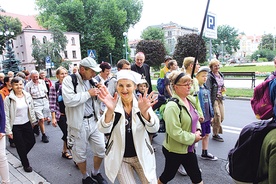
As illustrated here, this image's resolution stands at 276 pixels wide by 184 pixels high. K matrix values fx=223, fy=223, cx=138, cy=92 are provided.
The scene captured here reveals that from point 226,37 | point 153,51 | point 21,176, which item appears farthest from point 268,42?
point 21,176

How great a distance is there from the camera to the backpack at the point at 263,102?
1549mm

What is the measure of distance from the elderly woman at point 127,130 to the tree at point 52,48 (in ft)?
124

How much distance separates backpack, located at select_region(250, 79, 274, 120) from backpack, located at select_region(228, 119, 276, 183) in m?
0.06

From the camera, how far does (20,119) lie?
4.19 meters

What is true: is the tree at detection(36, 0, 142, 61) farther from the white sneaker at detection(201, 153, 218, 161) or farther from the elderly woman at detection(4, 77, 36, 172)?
the white sneaker at detection(201, 153, 218, 161)

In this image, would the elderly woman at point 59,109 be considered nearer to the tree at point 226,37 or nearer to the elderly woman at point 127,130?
the elderly woman at point 127,130

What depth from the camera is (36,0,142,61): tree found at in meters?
37.7

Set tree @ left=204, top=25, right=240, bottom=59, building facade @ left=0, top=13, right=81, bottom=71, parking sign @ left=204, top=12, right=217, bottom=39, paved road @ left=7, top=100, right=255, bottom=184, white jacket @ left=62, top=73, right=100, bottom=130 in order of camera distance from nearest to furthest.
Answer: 1. white jacket @ left=62, top=73, right=100, bottom=130
2. paved road @ left=7, top=100, right=255, bottom=184
3. parking sign @ left=204, top=12, right=217, bottom=39
4. building facade @ left=0, top=13, right=81, bottom=71
5. tree @ left=204, top=25, right=240, bottom=59

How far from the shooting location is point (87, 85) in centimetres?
353

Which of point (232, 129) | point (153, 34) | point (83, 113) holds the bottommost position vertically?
point (232, 129)

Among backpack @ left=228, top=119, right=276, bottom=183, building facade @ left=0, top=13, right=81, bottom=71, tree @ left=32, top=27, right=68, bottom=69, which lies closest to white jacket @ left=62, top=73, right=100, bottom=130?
backpack @ left=228, top=119, right=276, bottom=183

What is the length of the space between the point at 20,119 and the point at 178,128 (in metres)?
3.14

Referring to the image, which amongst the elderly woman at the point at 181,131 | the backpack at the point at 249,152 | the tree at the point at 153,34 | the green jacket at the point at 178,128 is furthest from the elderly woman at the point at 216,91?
the tree at the point at 153,34

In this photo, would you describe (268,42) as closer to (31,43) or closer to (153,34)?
(153,34)
